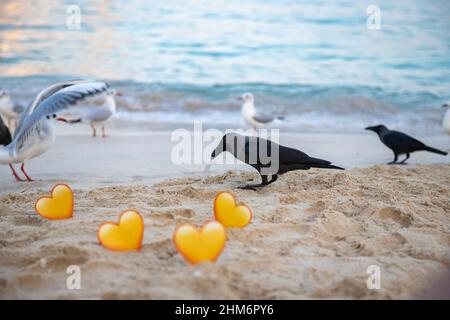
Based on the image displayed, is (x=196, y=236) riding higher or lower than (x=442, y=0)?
lower

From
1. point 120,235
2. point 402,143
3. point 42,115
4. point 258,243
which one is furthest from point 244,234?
point 402,143

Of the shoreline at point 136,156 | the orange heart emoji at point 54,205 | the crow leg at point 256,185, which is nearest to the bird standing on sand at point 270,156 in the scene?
the crow leg at point 256,185

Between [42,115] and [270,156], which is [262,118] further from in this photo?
[42,115]

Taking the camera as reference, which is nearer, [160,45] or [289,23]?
[160,45]

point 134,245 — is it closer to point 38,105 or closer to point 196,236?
point 196,236

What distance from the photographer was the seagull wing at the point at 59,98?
3129mm

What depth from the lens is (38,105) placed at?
3.53 m

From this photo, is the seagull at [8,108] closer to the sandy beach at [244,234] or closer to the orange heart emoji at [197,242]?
the sandy beach at [244,234]

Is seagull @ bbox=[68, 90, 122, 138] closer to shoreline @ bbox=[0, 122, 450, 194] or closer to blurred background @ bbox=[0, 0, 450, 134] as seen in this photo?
shoreline @ bbox=[0, 122, 450, 194]

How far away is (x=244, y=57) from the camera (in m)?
12.3

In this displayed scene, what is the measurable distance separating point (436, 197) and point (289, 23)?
12.0 meters

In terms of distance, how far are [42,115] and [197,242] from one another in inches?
62.3

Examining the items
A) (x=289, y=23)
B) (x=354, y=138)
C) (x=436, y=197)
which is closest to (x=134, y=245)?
(x=436, y=197)

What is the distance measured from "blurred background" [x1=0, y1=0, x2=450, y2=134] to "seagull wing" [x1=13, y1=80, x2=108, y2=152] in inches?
156
